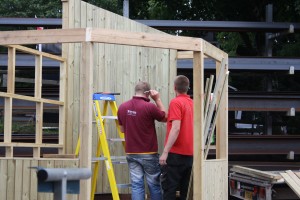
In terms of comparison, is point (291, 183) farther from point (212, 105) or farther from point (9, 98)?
point (9, 98)

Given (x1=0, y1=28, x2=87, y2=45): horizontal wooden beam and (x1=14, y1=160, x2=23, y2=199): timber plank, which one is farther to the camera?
(x1=14, y1=160, x2=23, y2=199): timber plank

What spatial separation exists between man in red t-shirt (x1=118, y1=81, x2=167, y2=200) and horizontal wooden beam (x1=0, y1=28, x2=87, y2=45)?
133cm

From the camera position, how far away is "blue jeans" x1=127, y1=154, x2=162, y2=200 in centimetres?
790

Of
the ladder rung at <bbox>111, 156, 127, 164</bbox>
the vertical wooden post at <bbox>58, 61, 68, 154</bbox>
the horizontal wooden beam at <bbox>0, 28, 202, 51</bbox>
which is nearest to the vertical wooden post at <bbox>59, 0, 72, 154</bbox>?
the vertical wooden post at <bbox>58, 61, 68, 154</bbox>

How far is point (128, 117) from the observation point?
7.94 m

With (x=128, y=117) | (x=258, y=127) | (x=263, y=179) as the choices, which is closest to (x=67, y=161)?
(x=128, y=117)

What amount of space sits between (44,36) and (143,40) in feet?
3.89

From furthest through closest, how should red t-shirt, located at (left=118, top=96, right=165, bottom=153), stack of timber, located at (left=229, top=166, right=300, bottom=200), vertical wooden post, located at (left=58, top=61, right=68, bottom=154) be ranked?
1. stack of timber, located at (left=229, top=166, right=300, bottom=200)
2. vertical wooden post, located at (left=58, top=61, right=68, bottom=154)
3. red t-shirt, located at (left=118, top=96, right=165, bottom=153)

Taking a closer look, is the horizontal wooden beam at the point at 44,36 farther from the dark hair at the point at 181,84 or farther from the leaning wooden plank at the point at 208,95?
the leaning wooden plank at the point at 208,95

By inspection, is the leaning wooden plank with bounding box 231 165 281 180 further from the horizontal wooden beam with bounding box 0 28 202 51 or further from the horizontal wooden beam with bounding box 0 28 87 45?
the horizontal wooden beam with bounding box 0 28 87 45

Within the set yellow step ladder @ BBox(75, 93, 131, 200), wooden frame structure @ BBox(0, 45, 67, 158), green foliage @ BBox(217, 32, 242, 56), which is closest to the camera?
wooden frame structure @ BBox(0, 45, 67, 158)

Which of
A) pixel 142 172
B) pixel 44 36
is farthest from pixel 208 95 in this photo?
pixel 44 36

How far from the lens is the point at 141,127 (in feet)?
26.0

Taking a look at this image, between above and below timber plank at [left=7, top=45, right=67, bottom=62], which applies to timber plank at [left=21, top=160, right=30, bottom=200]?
below
